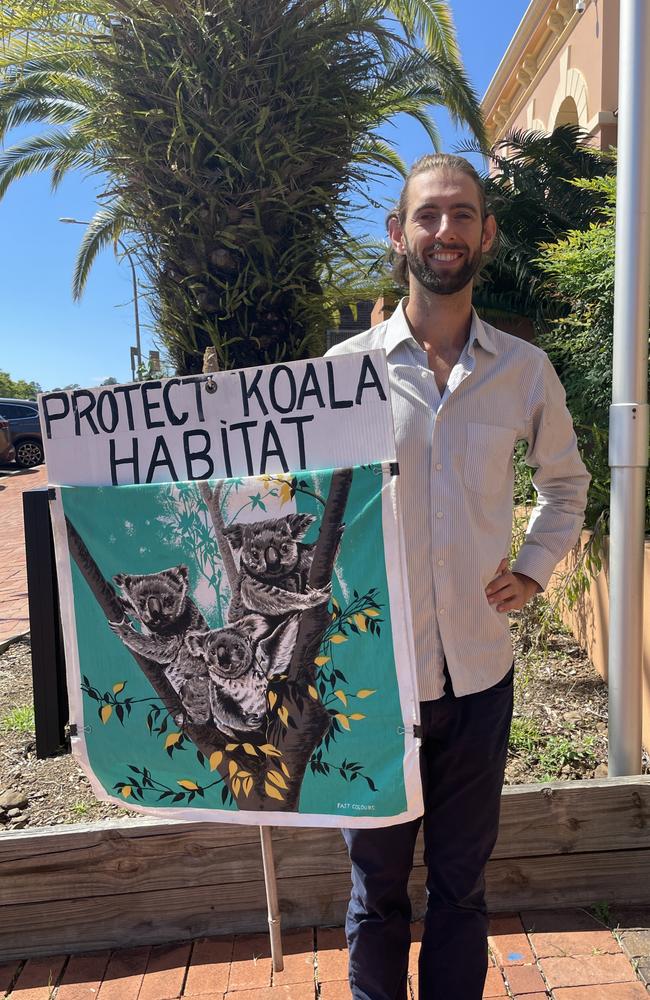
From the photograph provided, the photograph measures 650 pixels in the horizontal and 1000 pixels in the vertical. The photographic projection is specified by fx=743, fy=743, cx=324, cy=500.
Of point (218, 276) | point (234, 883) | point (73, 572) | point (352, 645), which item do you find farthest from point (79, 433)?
point (218, 276)

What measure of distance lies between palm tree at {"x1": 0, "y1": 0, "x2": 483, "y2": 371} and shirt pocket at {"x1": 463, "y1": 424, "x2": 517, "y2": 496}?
216cm

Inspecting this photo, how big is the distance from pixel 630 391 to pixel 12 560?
7407mm

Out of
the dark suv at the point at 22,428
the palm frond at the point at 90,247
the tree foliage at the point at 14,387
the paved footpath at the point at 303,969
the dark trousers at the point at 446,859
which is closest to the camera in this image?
the dark trousers at the point at 446,859

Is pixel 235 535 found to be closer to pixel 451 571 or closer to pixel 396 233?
pixel 451 571

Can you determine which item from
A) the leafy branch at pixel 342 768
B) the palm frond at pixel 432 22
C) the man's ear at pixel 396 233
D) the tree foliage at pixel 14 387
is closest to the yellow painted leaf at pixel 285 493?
the leafy branch at pixel 342 768

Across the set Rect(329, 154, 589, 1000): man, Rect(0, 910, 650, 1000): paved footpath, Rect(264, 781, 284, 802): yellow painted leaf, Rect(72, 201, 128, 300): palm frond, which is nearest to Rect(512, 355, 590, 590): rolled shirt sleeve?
Rect(329, 154, 589, 1000): man

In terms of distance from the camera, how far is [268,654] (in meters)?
1.71

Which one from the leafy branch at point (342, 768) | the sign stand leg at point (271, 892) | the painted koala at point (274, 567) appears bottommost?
the sign stand leg at point (271, 892)

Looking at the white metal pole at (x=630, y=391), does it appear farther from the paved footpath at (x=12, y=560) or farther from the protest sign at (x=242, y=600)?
the paved footpath at (x=12, y=560)

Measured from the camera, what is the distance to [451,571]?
1.73 meters

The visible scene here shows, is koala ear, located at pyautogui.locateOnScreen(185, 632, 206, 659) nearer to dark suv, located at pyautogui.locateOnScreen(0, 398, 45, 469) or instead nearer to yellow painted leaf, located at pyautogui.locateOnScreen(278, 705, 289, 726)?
yellow painted leaf, located at pyautogui.locateOnScreen(278, 705, 289, 726)

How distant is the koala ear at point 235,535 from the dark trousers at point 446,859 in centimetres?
58

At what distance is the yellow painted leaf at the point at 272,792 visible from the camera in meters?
1.72

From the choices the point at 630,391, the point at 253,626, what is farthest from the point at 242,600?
the point at 630,391
